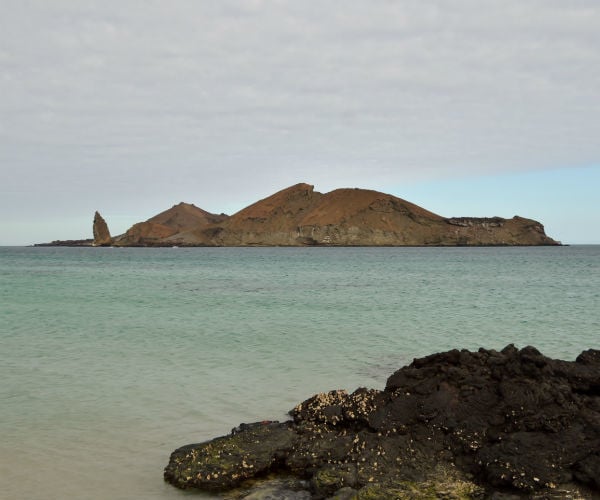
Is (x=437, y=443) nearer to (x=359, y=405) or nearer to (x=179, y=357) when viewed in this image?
(x=359, y=405)

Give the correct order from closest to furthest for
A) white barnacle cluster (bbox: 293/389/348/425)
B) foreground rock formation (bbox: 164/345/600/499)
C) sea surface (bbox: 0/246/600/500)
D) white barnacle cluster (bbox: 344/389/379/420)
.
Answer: foreground rock formation (bbox: 164/345/600/499), sea surface (bbox: 0/246/600/500), white barnacle cluster (bbox: 344/389/379/420), white barnacle cluster (bbox: 293/389/348/425)

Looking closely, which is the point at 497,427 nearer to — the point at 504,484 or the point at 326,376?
the point at 504,484

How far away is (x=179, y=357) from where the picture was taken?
15.4 metres

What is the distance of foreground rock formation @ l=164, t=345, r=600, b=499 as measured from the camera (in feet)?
21.6

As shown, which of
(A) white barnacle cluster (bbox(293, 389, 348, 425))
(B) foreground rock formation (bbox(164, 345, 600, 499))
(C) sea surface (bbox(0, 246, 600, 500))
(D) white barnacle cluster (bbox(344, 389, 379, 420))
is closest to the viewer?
(B) foreground rock formation (bbox(164, 345, 600, 499))

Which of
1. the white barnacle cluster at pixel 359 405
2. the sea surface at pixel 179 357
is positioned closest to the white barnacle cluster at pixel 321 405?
the white barnacle cluster at pixel 359 405

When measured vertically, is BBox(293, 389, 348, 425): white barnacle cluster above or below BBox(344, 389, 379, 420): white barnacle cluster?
below

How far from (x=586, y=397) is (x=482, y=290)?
3409cm

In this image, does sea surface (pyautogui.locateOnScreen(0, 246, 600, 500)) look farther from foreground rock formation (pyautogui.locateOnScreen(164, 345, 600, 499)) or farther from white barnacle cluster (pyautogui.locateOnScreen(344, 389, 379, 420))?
white barnacle cluster (pyautogui.locateOnScreen(344, 389, 379, 420))

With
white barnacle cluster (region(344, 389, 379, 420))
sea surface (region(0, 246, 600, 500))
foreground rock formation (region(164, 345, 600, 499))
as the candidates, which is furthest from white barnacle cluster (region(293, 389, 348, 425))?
sea surface (region(0, 246, 600, 500))

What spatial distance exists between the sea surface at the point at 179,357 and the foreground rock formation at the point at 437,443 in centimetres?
119

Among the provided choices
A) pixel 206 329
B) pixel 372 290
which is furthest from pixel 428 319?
pixel 372 290

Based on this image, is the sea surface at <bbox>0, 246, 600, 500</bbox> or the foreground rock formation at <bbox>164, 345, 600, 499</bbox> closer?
the foreground rock formation at <bbox>164, 345, 600, 499</bbox>

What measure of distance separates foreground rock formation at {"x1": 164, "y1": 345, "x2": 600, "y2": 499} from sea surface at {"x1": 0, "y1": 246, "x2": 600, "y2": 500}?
1.19 m
